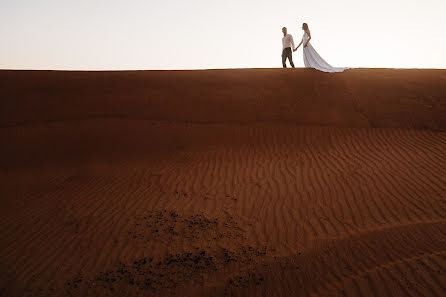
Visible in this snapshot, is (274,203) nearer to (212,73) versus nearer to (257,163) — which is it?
(257,163)

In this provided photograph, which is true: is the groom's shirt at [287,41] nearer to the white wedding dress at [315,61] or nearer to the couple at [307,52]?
the couple at [307,52]

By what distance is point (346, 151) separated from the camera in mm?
7477

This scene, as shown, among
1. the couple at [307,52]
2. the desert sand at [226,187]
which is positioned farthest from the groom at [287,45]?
the desert sand at [226,187]

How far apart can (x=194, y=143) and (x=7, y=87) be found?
363 inches

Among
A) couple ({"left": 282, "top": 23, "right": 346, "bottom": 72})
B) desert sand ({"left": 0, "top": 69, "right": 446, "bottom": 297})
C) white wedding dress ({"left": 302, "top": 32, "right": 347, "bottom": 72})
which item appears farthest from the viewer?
white wedding dress ({"left": 302, "top": 32, "right": 347, "bottom": 72})

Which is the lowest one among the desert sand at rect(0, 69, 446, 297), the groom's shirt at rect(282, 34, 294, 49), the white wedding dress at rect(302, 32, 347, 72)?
the desert sand at rect(0, 69, 446, 297)

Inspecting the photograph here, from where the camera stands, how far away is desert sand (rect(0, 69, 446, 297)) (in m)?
3.54

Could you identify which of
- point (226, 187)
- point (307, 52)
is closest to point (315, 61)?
point (307, 52)

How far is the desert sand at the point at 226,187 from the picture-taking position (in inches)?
139

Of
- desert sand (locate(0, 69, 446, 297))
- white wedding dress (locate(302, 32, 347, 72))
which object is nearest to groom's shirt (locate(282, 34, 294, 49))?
white wedding dress (locate(302, 32, 347, 72))

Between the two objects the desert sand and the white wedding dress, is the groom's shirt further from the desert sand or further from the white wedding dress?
the desert sand

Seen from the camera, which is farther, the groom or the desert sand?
the groom

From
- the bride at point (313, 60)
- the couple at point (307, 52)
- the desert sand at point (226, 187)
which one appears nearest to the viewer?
the desert sand at point (226, 187)

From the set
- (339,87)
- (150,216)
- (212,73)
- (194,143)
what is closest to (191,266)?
(150,216)
